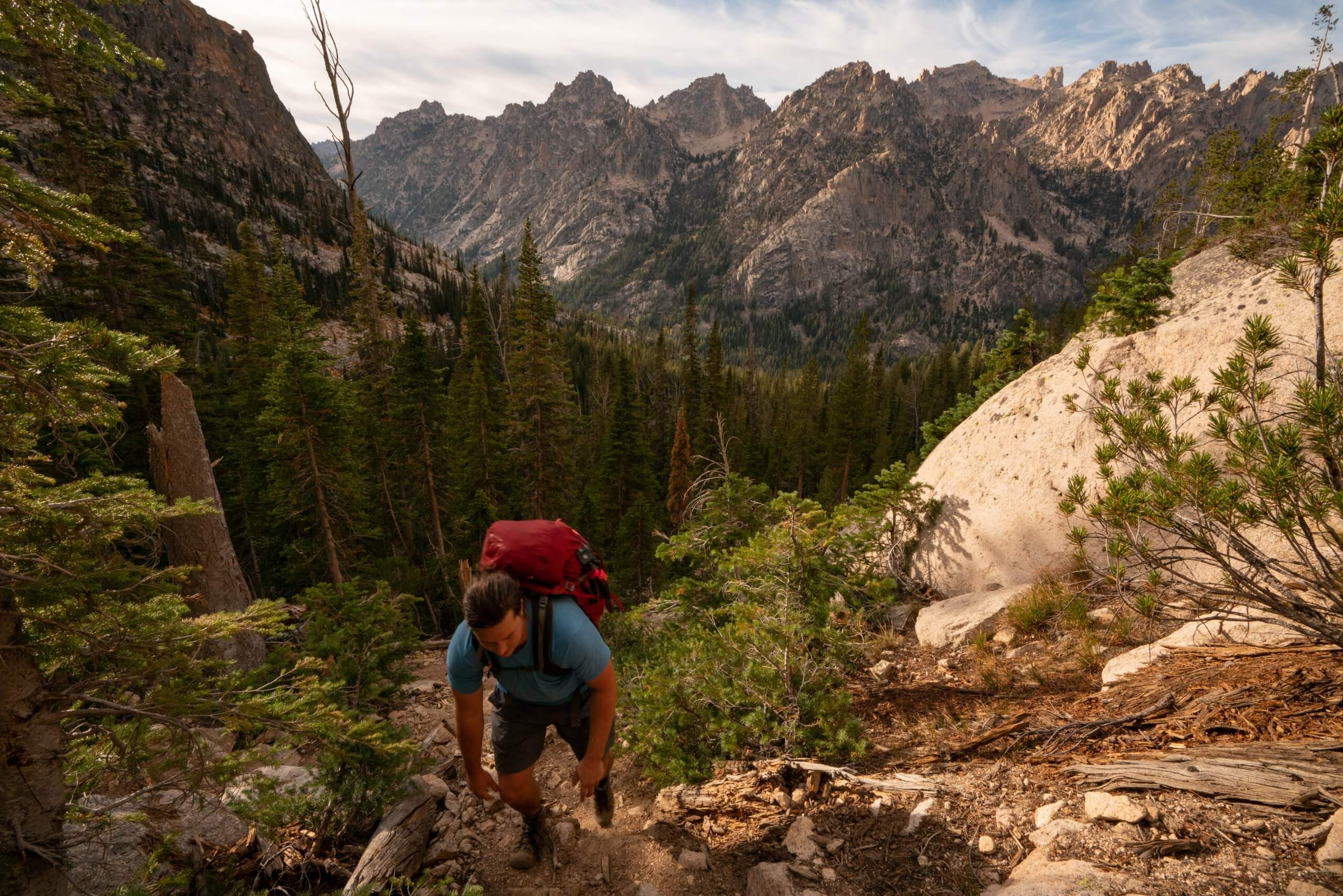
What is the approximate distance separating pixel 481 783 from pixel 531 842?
825mm

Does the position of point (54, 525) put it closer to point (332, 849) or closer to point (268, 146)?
point (332, 849)

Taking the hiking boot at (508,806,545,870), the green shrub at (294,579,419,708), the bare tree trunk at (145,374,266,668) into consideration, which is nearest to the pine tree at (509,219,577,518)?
the bare tree trunk at (145,374,266,668)

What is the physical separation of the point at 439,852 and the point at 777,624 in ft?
10.1

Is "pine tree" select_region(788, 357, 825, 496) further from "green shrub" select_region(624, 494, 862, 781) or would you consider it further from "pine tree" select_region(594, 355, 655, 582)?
"green shrub" select_region(624, 494, 862, 781)

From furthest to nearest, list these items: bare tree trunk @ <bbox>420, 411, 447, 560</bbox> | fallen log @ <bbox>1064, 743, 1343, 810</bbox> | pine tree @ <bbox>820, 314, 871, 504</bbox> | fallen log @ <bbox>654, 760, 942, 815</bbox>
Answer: pine tree @ <bbox>820, 314, 871, 504</bbox>, bare tree trunk @ <bbox>420, 411, 447, 560</bbox>, fallen log @ <bbox>654, 760, 942, 815</bbox>, fallen log @ <bbox>1064, 743, 1343, 810</bbox>

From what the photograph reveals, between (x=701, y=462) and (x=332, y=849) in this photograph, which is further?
(x=701, y=462)

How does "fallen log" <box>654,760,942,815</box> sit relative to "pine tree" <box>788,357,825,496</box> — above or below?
above

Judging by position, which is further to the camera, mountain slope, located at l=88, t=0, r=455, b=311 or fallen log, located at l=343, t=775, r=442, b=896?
mountain slope, located at l=88, t=0, r=455, b=311

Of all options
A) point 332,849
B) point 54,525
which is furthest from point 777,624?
point 54,525

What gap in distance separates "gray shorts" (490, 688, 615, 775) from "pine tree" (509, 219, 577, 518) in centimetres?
1894

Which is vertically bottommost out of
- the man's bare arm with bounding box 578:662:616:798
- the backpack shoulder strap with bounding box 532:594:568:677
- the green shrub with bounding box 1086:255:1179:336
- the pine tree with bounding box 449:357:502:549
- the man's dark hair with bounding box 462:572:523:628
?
the pine tree with bounding box 449:357:502:549

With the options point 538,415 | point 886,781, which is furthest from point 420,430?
point 886,781

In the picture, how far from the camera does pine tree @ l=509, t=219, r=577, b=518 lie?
2217 centimetres

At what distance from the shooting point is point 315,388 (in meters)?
13.9
